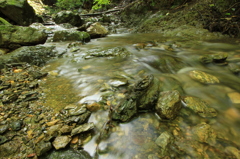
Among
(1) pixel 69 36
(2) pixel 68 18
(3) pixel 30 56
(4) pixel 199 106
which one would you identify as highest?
(2) pixel 68 18

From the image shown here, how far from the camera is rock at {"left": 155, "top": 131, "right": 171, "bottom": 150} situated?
1768 mm

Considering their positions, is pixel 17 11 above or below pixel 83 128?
above

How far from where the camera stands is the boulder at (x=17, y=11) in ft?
32.4

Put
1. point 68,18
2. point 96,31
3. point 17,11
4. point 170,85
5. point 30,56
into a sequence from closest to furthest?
point 170,85 → point 30,56 → point 96,31 → point 17,11 → point 68,18

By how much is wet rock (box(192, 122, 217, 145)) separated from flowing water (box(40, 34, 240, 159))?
0.04 feet

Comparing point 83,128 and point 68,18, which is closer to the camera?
point 83,128

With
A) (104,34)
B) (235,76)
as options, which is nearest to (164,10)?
(104,34)

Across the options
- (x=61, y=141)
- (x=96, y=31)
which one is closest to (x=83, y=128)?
(x=61, y=141)

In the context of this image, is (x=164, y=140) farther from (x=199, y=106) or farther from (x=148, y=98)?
(x=199, y=106)

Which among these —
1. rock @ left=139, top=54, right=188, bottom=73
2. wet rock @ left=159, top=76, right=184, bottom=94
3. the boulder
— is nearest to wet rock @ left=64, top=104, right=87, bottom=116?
wet rock @ left=159, top=76, right=184, bottom=94

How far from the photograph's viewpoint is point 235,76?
362 cm

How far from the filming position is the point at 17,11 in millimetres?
10469

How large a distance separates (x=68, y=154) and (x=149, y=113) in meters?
1.38

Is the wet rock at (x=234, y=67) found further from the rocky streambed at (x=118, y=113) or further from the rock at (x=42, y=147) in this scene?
the rock at (x=42, y=147)
